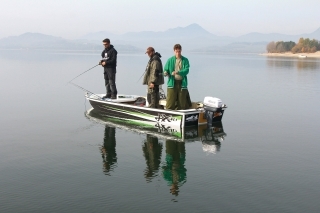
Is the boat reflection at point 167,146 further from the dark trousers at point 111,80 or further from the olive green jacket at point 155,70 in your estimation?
the olive green jacket at point 155,70

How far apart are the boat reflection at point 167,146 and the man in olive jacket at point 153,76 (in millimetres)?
883

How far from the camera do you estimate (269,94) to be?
20656 millimetres

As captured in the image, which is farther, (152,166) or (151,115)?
(151,115)

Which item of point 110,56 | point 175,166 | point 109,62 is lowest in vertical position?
point 175,166

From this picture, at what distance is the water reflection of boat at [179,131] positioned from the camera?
10898 millimetres

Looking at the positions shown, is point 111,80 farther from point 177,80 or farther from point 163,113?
point 177,80

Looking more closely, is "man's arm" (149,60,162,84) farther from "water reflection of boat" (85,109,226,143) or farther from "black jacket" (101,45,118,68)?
"black jacket" (101,45,118,68)

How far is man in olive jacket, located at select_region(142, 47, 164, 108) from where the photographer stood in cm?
1182

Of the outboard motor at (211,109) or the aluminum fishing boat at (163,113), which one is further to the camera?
the outboard motor at (211,109)

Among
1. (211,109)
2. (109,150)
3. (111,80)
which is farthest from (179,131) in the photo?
(111,80)

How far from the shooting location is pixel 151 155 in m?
9.15

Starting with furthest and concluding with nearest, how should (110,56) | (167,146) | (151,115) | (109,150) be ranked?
(110,56)
(151,115)
(167,146)
(109,150)

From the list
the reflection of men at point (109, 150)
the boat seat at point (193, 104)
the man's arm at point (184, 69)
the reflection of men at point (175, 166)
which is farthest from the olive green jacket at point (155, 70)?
the reflection of men at point (175, 166)

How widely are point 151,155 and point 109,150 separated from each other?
99 centimetres
